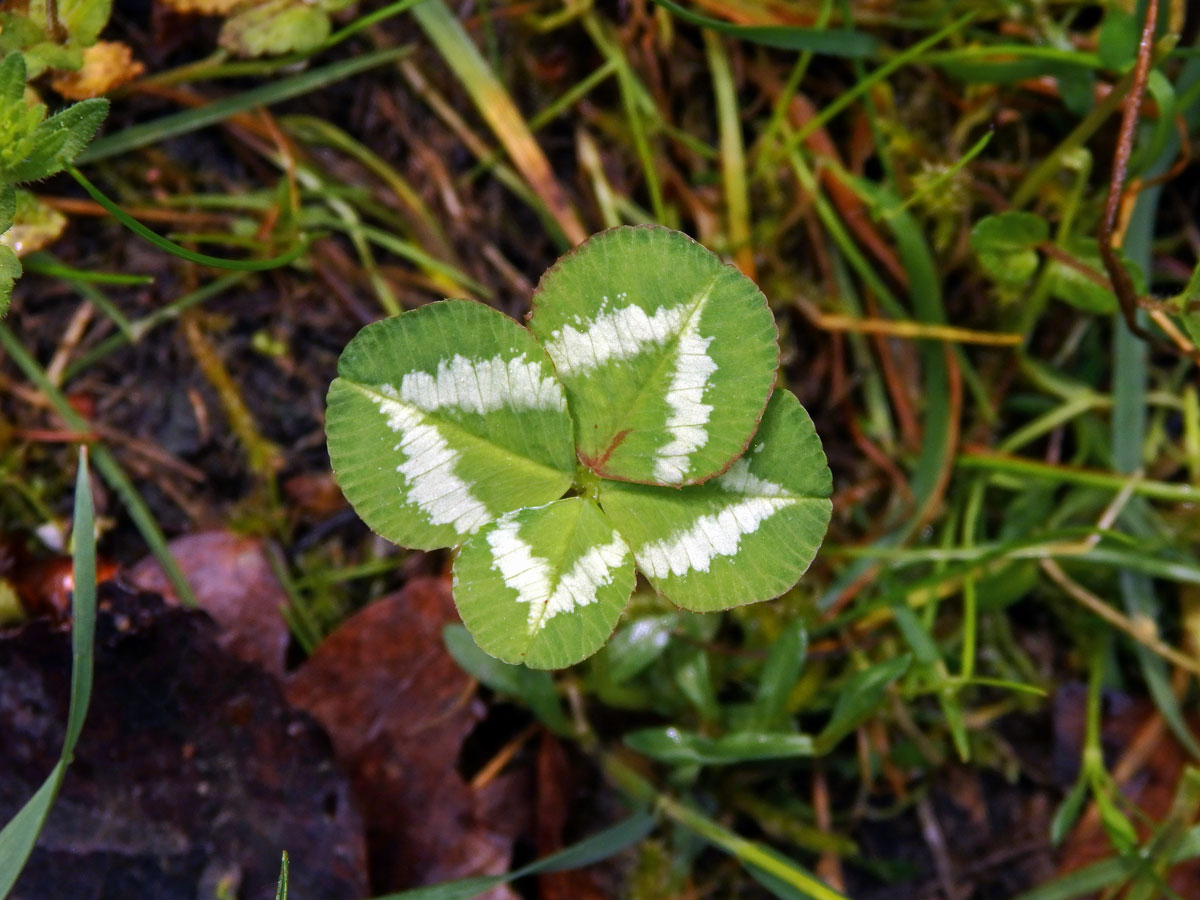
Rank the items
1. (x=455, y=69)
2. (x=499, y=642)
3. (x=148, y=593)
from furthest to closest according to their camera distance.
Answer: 1. (x=455, y=69)
2. (x=148, y=593)
3. (x=499, y=642)

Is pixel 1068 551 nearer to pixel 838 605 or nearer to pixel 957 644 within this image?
pixel 957 644

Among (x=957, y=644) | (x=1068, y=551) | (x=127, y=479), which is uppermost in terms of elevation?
(x=127, y=479)

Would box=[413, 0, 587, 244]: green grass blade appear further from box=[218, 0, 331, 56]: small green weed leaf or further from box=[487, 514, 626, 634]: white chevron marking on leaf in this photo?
box=[487, 514, 626, 634]: white chevron marking on leaf

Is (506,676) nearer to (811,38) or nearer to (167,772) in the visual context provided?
(167,772)

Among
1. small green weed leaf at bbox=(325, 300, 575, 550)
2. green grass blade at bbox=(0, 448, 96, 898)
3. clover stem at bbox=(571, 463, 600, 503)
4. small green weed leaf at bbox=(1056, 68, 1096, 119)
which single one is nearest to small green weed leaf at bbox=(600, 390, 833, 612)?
clover stem at bbox=(571, 463, 600, 503)

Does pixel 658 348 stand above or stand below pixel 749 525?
above

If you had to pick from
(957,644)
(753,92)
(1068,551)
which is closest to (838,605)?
(957,644)

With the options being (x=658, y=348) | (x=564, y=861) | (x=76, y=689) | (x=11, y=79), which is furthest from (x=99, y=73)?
(x=564, y=861)
